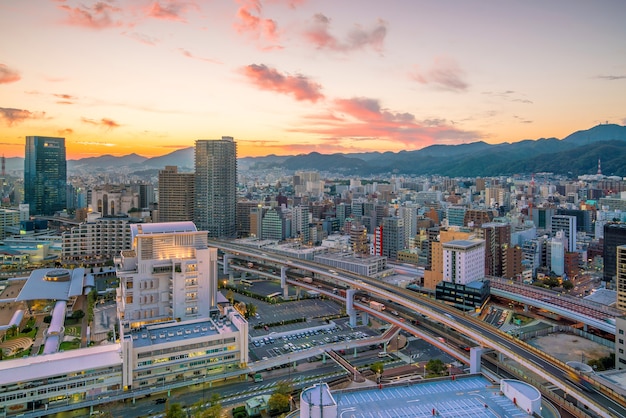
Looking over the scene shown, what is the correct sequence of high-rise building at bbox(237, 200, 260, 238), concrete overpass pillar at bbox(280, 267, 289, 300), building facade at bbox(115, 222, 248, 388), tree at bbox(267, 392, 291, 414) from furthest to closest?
high-rise building at bbox(237, 200, 260, 238)
concrete overpass pillar at bbox(280, 267, 289, 300)
building facade at bbox(115, 222, 248, 388)
tree at bbox(267, 392, 291, 414)

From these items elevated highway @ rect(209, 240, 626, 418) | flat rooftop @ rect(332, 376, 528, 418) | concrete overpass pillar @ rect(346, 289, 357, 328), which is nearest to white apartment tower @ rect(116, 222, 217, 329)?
concrete overpass pillar @ rect(346, 289, 357, 328)

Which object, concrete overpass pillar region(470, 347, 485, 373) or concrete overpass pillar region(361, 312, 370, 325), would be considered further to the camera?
concrete overpass pillar region(361, 312, 370, 325)

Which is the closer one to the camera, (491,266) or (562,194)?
(491,266)

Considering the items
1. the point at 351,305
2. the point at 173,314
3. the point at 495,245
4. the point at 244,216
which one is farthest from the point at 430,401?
the point at 244,216

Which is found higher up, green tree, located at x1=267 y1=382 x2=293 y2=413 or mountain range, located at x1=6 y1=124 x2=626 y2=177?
mountain range, located at x1=6 y1=124 x2=626 y2=177

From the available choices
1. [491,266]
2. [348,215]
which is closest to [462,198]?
[348,215]

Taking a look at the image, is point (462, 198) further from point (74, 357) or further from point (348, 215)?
point (74, 357)

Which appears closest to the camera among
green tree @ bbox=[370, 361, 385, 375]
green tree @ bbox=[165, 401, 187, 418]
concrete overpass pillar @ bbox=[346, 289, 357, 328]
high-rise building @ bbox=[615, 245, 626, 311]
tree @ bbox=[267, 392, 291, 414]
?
green tree @ bbox=[165, 401, 187, 418]

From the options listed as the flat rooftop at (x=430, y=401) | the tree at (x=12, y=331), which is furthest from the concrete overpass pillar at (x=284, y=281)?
the flat rooftop at (x=430, y=401)

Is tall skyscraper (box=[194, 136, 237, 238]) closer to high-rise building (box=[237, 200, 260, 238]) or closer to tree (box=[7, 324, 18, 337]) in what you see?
high-rise building (box=[237, 200, 260, 238])
